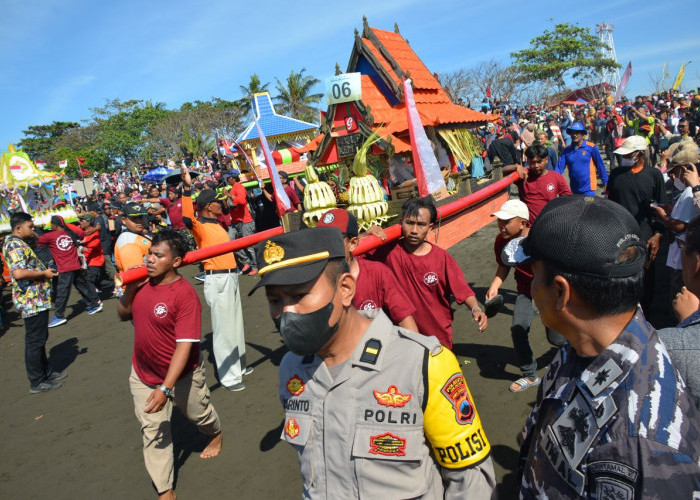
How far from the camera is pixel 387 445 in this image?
1.69 metres

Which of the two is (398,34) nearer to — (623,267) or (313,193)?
(313,193)

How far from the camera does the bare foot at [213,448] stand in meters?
4.24

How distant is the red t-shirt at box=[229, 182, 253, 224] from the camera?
10.9 metres

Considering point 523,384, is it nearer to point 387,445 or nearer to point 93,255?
point 387,445

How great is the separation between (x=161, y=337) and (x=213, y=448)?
1.38 metres

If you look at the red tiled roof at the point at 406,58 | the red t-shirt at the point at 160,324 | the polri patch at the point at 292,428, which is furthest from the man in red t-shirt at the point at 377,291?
the red tiled roof at the point at 406,58

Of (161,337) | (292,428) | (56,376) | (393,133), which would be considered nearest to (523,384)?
(292,428)

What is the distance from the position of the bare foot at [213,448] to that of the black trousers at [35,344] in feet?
12.1

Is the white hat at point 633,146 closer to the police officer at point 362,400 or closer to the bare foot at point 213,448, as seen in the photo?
the police officer at point 362,400

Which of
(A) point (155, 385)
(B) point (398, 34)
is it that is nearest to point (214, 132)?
(B) point (398, 34)

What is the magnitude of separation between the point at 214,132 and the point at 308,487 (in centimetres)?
5657

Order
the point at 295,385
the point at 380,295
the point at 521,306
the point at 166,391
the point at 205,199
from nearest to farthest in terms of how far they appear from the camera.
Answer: the point at 295,385, the point at 166,391, the point at 380,295, the point at 521,306, the point at 205,199

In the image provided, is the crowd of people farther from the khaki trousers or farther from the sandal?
the sandal

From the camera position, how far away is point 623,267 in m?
1.26
